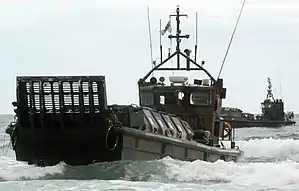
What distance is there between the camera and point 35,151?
16047mm

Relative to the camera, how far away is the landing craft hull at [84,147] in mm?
15508

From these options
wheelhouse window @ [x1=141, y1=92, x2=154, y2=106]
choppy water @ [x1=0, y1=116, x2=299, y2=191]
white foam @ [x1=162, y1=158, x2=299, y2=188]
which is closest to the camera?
choppy water @ [x1=0, y1=116, x2=299, y2=191]

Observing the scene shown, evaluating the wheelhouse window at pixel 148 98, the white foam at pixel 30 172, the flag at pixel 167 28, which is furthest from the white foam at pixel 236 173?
the flag at pixel 167 28

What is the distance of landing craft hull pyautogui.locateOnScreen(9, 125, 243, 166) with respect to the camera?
1551 centimetres

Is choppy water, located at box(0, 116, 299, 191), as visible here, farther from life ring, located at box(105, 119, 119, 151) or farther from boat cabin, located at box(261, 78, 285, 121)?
boat cabin, located at box(261, 78, 285, 121)

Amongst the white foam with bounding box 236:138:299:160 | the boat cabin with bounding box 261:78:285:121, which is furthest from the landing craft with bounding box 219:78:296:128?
the white foam with bounding box 236:138:299:160

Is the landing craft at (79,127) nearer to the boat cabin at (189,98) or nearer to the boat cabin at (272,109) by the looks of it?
the boat cabin at (189,98)

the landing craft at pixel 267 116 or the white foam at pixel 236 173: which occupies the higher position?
the white foam at pixel 236 173

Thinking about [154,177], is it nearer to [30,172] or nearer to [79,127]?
[79,127]

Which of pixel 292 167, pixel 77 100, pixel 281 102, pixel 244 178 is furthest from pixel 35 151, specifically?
pixel 281 102

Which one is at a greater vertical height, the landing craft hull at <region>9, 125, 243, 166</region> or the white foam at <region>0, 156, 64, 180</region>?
the landing craft hull at <region>9, 125, 243, 166</region>

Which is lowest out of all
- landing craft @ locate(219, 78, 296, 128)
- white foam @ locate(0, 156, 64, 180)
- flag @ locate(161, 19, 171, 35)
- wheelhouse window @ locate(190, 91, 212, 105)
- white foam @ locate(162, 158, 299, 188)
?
landing craft @ locate(219, 78, 296, 128)

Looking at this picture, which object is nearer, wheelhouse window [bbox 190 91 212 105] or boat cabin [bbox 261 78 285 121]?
wheelhouse window [bbox 190 91 212 105]

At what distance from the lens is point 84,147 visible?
15805 millimetres
